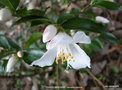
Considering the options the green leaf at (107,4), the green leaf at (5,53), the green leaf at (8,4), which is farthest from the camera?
the green leaf at (5,53)

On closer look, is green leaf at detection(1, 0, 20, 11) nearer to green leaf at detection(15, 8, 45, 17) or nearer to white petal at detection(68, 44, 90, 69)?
green leaf at detection(15, 8, 45, 17)

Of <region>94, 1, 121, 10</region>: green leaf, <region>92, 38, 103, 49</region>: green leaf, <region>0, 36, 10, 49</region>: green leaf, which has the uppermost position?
<region>94, 1, 121, 10</region>: green leaf

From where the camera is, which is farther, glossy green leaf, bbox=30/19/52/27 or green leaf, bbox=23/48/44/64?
green leaf, bbox=23/48/44/64

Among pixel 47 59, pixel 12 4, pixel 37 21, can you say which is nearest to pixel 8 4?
pixel 12 4

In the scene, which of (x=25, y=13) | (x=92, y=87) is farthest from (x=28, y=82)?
(x=25, y=13)

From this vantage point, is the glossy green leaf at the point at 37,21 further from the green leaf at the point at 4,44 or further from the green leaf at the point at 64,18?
the green leaf at the point at 4,44

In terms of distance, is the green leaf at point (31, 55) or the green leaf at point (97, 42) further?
the green leaf at point (97, 42)

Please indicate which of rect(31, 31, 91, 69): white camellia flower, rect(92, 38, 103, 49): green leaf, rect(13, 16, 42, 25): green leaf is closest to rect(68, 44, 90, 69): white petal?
rect(31, 31, 91, 69): white camellia flower

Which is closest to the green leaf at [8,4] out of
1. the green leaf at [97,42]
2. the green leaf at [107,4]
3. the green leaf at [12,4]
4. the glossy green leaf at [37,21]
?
the green leaf at [12,4]
